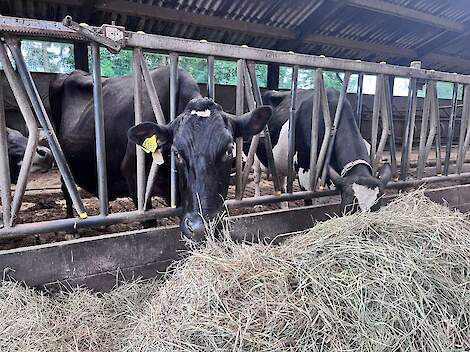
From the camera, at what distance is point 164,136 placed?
2453 millimetres

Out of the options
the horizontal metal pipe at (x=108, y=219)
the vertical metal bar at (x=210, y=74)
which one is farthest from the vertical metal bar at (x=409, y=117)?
the vertical metal bar at (x=210, y=74)

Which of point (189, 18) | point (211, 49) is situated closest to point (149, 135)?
point (211, 49)

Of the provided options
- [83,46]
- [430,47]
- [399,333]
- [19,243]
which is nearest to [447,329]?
[399,333]

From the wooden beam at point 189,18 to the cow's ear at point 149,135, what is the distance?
455 cm

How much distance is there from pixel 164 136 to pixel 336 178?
1.61m

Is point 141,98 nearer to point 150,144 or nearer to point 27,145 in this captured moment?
point 150,144

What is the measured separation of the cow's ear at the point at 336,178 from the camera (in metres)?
3.11

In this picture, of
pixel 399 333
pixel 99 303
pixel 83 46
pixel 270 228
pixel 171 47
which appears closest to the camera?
pixel 399 333

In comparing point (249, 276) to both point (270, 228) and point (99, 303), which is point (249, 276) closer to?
point (99, 303)

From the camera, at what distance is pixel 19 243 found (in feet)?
10.9

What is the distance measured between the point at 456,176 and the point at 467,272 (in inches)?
130

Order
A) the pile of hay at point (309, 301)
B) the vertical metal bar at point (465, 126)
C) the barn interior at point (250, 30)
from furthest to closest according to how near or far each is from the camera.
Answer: the barn interior at point (250, 30) < the vertical metal bar at point (465, 126) < the pile of hay at point (309, 301)

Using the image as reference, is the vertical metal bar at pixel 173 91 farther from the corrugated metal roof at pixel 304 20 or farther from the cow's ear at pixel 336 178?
the corrugated metal roof at pixel 304 20

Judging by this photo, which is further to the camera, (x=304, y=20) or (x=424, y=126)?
(x=304, y=20)
